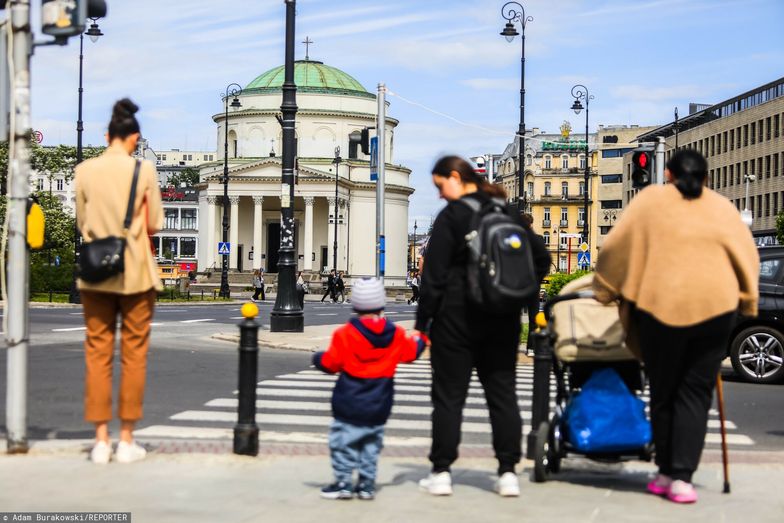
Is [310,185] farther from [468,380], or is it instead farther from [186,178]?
[468,380]

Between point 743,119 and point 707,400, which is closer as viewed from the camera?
point 707,400

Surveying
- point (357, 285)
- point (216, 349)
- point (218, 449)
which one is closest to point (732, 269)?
point (357, 285)

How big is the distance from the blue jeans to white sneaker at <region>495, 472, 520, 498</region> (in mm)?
702

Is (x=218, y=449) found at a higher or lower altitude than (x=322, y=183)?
lower

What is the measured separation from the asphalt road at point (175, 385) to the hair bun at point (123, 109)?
269cm

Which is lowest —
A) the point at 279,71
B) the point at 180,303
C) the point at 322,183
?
the point at 180,303

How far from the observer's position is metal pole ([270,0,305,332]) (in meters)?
23.2

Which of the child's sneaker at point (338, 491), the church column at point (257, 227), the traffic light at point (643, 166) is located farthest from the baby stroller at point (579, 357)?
the church column at point (257, 227)

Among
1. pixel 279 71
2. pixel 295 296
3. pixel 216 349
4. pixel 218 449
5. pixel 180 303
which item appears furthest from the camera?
pixel 279 71

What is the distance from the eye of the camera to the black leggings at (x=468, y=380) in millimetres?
6645

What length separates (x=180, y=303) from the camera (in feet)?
164

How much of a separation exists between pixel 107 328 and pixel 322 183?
96.3 m

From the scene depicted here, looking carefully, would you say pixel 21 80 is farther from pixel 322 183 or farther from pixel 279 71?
pixel 279 71

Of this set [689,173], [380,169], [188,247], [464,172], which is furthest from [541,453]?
[188,247]
